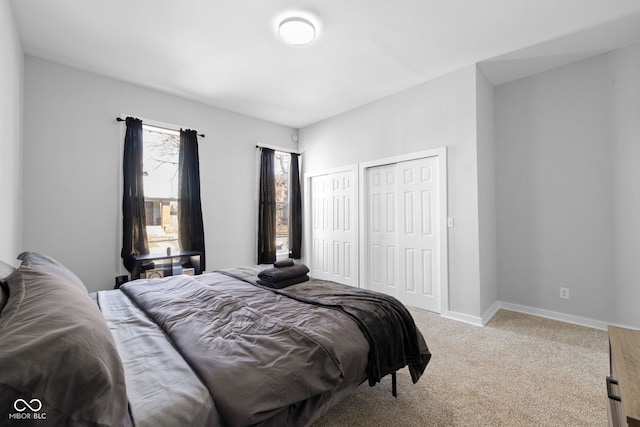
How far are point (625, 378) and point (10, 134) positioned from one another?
13.4ft

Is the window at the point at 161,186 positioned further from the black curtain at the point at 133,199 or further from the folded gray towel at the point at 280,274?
the folded gray towel at the point at 280,274

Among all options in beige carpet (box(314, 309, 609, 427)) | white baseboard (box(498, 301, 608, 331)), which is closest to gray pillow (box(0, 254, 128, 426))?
beige carpet (box(314, 309, 609, 427))

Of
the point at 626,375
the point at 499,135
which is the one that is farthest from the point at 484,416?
the point at 499,135

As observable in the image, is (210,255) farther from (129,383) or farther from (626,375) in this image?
(626,375)

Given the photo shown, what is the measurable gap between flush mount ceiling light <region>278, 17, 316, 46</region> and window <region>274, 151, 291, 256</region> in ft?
8.72

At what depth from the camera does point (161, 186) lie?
12.7 feet

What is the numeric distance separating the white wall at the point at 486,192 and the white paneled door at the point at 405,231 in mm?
478

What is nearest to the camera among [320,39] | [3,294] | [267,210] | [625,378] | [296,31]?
[625,378]

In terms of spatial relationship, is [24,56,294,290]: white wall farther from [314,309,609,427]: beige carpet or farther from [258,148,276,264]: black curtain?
[314,309,609,427]: beige carpet

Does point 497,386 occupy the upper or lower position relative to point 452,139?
lower

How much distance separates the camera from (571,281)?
319 cm

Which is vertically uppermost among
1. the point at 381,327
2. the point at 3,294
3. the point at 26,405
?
the point at 3,294

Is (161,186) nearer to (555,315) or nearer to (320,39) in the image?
(320,39)

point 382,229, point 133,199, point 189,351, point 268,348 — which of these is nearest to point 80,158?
point 133,199
